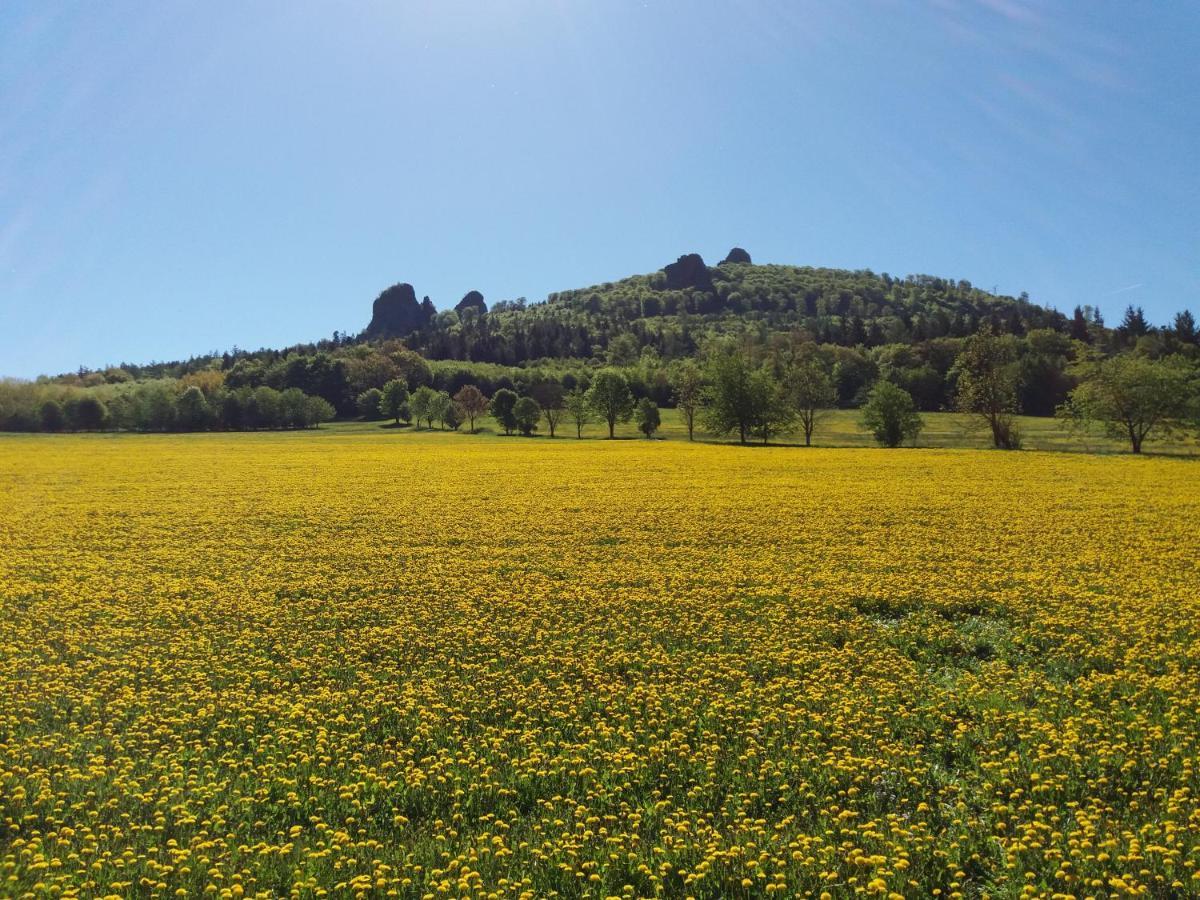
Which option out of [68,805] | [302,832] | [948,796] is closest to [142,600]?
[68,805]

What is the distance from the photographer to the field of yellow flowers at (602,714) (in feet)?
23.5

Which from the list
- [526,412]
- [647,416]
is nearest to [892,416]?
[647,416]

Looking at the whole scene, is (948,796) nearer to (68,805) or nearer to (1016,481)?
(68,805)

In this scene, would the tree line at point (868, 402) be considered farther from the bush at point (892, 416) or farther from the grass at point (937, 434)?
the grass at point (937, 434)

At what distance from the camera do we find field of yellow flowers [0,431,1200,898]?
7.15 metres

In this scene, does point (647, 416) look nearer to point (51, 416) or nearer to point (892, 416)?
point (892, 416)

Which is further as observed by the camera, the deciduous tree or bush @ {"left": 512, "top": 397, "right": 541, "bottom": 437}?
bush @ {"left": 512, "top": 397, "right": 541, "bottom": 437}

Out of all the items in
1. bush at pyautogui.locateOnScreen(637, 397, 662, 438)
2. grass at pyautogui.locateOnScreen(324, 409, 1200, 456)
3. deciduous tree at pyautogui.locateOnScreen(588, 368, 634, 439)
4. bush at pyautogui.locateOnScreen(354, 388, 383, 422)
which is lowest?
grass at pyautogui.locateOnScreen(324, 409, 1200, 456)

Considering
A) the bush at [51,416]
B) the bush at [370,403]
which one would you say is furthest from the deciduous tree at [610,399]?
the bush at [51,416]

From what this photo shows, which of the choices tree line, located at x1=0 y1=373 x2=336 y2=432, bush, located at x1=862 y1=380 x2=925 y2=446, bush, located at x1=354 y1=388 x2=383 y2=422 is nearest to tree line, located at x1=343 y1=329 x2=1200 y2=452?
bush, located at x1=862 y1=380 x2=925 y2=446

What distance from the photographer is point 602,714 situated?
35.5 feet

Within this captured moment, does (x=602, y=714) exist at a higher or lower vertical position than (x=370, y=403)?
lower

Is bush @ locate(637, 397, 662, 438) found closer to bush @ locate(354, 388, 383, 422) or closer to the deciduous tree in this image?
the deciduous tree

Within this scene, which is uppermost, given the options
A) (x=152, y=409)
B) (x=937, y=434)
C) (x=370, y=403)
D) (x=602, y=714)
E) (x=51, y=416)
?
(x=370, y=403)
